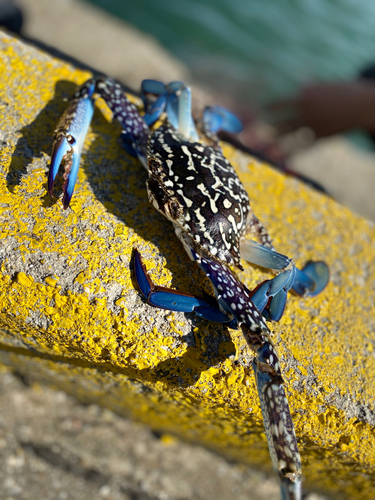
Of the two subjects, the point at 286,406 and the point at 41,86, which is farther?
the point at 41,86

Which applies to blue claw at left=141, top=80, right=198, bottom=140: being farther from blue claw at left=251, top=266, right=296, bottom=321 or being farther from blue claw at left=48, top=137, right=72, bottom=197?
blue claw at left=251, top=266, right=296, bottom=321

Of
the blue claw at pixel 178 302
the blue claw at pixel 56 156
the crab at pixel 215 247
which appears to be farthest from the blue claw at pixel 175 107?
the blue claw at pixel 178 302

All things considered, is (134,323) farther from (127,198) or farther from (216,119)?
(216,119)

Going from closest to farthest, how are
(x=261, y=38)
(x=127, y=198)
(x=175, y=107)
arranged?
(x=127, y=198) → (x=175, y=107) → (x=261, y=38)

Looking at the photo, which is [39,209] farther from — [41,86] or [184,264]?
[41,86]

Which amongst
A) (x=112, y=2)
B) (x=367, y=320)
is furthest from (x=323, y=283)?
(x=112, y=2)

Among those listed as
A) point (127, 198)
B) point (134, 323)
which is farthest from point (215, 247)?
point (127, 198)

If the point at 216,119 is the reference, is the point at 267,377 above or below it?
below

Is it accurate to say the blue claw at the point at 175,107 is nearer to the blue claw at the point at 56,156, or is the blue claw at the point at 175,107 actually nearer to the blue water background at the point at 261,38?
the blue claw at the point at 56,156
